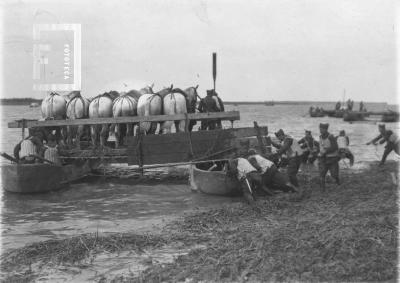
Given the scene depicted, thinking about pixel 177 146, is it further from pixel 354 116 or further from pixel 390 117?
pixel 354 116

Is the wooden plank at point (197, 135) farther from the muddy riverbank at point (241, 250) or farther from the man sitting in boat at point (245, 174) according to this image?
the muddy riverbank at point (241, 250)

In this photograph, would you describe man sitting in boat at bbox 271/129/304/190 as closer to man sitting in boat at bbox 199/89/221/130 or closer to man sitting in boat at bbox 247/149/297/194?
man sitting in boat at bbox 247/149/297/194

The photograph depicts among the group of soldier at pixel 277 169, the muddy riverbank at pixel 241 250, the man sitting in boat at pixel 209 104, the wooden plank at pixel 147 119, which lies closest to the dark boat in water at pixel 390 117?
the group of soldier at pixel 277 169

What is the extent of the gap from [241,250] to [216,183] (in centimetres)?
512

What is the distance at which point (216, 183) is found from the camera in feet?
36.8

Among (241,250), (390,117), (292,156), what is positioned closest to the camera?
(241,250)

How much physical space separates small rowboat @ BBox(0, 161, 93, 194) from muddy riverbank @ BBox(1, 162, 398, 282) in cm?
497

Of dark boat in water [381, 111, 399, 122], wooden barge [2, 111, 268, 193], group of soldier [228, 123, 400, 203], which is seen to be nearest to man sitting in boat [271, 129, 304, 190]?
group of soldier [228, 123, 400, 203]

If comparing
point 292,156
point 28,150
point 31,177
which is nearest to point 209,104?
point 292,156

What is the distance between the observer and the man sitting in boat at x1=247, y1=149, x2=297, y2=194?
10104mm

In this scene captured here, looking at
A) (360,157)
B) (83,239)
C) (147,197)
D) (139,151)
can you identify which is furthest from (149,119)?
(360,157)

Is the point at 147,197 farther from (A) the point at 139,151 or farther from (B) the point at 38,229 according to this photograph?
→ (B) the point at 38,229

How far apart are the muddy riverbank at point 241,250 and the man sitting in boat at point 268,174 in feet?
4.15

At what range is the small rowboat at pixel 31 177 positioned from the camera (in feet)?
39.0
